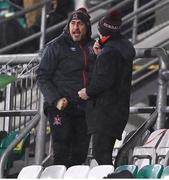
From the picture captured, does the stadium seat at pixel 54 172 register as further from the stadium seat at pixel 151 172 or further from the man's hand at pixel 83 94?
the man's hand at pixel 83 94

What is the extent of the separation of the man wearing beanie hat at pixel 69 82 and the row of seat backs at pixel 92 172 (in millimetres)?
971

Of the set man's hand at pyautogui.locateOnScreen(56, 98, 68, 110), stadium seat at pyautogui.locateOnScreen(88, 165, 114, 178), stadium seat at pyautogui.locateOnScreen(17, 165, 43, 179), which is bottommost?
stadium seat at pyautogui.locateOnScreen(17, 165, 43, 179)

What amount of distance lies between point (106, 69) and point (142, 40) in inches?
159

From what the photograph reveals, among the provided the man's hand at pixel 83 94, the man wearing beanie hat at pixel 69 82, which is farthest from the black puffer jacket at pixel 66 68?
the man's hand at pixel 83 94

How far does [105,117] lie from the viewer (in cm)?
1014

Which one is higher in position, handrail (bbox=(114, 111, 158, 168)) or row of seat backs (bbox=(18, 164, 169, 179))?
handrail (bbox=(114, 111, 158, 168))

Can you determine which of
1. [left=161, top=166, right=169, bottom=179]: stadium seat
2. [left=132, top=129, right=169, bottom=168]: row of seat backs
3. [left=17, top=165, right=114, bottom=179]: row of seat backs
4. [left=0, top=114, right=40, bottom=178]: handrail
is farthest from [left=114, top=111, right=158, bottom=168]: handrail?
[left=161, top=166, right=169, bottom=179]: stadium seat

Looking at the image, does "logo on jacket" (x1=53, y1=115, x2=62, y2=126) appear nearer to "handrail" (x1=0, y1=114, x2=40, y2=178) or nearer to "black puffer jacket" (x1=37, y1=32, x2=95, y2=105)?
"black puffer jacket" (x1=37, y1=32, x2=95, y2=105)

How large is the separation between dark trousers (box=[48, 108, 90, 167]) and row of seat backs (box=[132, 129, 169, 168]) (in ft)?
1.64

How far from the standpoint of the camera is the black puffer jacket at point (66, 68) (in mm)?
10578

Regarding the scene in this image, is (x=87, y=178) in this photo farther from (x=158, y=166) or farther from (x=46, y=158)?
(x=46, y=158)

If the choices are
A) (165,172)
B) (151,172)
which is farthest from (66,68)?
(165,172)

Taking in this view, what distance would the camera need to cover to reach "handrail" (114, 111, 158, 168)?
1074 centimetres

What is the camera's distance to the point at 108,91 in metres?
10.2
